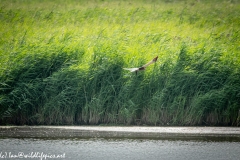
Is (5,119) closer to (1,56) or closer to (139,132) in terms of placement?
(1,56)

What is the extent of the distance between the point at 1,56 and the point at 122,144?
4.71 meters

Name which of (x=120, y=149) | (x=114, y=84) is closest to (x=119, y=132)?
(x=120, y=149)

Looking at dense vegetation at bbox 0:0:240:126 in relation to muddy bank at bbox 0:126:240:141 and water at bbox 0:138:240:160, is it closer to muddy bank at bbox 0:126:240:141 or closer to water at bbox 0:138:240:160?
Result: muddy bank at bbox 0:126:240:141

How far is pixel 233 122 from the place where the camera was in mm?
11086

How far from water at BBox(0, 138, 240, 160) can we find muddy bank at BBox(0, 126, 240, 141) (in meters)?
0.37

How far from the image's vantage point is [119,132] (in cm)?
1020

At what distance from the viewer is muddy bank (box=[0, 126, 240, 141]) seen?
975 centimetres

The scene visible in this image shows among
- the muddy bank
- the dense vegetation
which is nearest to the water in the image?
the muddy bank

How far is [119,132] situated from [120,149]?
148 centimetres

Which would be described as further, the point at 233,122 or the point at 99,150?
the point at 233,122

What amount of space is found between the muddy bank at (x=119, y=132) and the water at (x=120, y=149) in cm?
37

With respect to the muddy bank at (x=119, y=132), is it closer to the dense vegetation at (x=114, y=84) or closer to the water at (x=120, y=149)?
the water at (x=120, y=149)

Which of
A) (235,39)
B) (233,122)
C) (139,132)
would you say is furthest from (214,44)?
(139,132)

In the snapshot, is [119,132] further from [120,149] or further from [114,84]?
[114,84]
